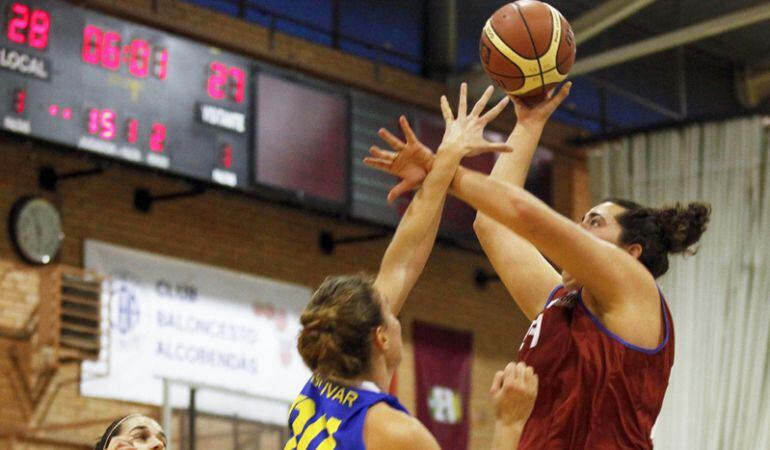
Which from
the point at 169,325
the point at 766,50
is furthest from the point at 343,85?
the point at 766,50

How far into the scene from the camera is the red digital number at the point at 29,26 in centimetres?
1038

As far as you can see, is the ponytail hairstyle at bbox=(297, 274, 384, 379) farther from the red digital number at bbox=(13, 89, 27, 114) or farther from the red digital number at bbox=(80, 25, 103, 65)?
→ the red digital number at bbox=(80, 25, 103, 65)

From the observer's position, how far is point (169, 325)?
39.7 ft

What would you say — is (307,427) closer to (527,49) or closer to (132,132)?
(527,49)

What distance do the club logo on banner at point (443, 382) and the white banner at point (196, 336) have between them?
1551 millimetres

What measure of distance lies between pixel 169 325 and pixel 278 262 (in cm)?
171

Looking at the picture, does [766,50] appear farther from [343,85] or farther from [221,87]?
[221,87]

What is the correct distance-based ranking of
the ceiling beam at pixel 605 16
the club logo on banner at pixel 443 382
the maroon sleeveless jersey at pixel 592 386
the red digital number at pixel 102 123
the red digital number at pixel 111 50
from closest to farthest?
the maroon sleeveless jersey at pixel 592 386, the red digital number at pixel 102 123, the red digital number at pixel 111 50, the ceiling beam at pixel 605 16, the club logo on banner at pixel 443 382

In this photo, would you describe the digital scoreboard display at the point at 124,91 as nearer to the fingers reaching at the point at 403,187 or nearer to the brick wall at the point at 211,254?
the brick wall at the point at 211,254

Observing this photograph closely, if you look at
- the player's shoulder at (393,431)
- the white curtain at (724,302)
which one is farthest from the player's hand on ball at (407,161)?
the white curtain at (724,302)

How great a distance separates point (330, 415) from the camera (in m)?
3.41

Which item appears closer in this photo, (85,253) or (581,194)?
(85,253)

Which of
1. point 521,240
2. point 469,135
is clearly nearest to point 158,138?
point 521,240

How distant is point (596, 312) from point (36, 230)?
831 cm
